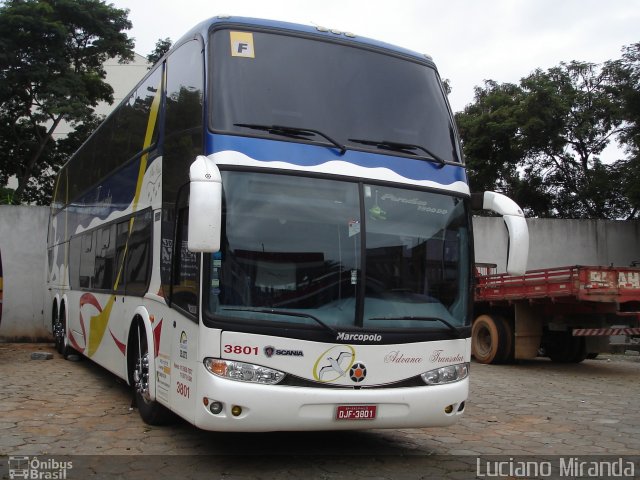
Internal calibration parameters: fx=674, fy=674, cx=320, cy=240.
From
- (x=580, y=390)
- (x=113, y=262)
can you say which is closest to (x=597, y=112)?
(x=580, y=390)

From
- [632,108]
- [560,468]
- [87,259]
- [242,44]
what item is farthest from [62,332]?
[632,108]

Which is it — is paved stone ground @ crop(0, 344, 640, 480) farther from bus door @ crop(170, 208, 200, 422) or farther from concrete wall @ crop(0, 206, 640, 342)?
concrete wall @ crop(0, 206, 640, 342)

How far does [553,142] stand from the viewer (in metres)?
26.0

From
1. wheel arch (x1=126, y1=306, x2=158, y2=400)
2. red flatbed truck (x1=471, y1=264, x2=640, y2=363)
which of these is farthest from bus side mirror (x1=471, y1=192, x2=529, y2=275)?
red flatbed truck (x1=471, y1=264, x2=640, y2=363)

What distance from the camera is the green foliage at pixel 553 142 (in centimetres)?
2541

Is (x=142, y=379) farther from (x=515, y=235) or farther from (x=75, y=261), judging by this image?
(x=75, y=261)

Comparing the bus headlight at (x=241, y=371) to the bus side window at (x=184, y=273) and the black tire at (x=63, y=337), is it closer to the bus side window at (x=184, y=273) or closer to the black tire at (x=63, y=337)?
the bus side window at (x=184, y=273)

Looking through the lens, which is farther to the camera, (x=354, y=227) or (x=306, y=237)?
(x=354, y=227)

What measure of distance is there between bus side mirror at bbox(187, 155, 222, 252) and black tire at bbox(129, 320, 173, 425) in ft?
7.86

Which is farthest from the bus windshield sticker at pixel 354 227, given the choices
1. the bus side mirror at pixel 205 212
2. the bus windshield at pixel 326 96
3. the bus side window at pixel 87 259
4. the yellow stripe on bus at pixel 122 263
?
the bus side window at pixel 87 259

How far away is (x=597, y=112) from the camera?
25750mm

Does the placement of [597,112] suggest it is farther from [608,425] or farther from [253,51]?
[253,51]

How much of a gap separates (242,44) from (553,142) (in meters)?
22.6

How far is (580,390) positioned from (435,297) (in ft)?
19.2
